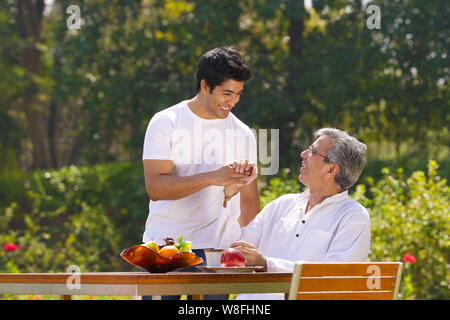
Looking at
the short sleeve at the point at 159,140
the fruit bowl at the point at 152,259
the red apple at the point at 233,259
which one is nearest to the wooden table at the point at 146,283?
the fruit bowl at the point at 152,259

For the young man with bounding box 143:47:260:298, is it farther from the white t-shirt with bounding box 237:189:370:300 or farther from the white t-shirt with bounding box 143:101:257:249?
the white t-shirt with bounding box 237:189:370:300

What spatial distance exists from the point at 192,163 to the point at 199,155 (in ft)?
0.17

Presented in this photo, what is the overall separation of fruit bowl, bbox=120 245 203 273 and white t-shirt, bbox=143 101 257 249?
53 centimetres

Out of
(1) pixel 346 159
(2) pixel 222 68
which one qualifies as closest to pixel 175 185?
(2) pixel 222 68

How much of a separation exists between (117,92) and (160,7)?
5.36ft

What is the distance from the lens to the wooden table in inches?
115

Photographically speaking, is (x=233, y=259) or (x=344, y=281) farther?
(x=233, y=259)

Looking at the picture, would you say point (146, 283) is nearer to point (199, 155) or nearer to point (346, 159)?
point (199, 155)

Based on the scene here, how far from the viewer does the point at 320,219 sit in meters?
3.67

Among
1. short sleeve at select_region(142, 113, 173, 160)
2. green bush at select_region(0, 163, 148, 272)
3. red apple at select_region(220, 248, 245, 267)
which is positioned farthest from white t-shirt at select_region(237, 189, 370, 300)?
green bush at select_region(0, 163, 148, 272)

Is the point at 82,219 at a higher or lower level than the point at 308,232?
lower
